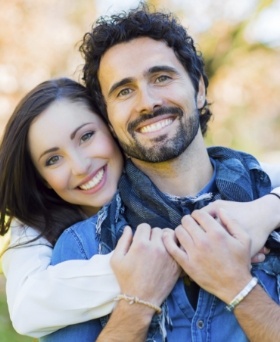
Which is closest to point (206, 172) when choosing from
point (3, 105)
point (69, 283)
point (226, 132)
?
point (69, 283)

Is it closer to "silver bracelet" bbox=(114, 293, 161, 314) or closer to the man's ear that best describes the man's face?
the man's ear

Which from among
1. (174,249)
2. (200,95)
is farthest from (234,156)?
(174,249)

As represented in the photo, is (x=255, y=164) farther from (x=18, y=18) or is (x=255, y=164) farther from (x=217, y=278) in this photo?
(x=18, y=18)

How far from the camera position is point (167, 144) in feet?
7.27

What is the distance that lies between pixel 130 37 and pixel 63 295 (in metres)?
0.99

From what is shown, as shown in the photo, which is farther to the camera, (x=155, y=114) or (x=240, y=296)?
(x=155, y=114)

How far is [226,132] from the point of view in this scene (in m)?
8.45

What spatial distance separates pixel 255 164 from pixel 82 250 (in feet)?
2.42

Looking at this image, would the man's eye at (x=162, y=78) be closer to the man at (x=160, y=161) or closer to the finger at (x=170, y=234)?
the man at (x=160, y=161)

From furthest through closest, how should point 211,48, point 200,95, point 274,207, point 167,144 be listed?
point 211,48 < point 200,95 < point 167,144 < point 274,207

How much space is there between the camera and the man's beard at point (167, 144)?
7.27 ft

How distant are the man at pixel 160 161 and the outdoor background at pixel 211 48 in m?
4.25

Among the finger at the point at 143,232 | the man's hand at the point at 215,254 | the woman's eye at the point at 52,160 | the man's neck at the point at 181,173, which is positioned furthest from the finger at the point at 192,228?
the woman's eye at the point at 52,160

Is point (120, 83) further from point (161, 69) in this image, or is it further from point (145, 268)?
point (145, 268)
